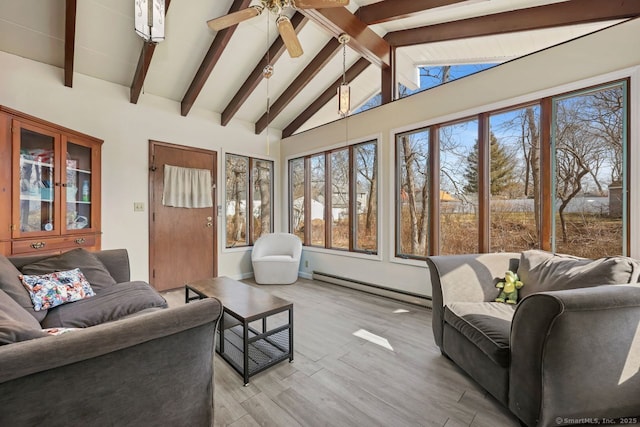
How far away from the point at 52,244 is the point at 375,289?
3.55 m

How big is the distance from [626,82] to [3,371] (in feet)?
12.4

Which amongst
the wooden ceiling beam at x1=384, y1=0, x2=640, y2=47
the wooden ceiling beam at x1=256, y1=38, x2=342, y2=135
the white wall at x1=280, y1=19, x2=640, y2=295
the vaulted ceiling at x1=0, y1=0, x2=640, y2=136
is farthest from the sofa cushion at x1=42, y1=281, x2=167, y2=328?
the wooden ceiling beam at x1=384, y1=0, x2=640, y2=47

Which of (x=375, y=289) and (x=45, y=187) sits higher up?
(x=45, y=187)

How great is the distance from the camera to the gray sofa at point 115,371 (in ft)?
2.63

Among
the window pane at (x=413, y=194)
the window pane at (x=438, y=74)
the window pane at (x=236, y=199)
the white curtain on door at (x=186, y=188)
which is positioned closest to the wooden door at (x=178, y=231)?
the white curtain on door at (x=186, y=188)

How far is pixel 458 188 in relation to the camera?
10.4 feet

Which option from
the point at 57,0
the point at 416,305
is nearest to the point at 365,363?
the point at 416,305

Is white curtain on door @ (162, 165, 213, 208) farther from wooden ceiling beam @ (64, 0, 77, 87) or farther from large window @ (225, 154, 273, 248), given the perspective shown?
A: wooden ceiling beam @ (64, 0, 77, 87)

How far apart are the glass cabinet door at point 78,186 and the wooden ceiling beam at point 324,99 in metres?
3.07

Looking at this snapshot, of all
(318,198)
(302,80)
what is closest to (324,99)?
(302,80)

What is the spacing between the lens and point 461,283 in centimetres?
215

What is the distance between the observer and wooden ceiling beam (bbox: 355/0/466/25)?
2744 millimetres

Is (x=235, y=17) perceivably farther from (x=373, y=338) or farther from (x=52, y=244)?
(x=373, y=338)

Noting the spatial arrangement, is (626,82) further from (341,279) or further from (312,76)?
(341,279)
